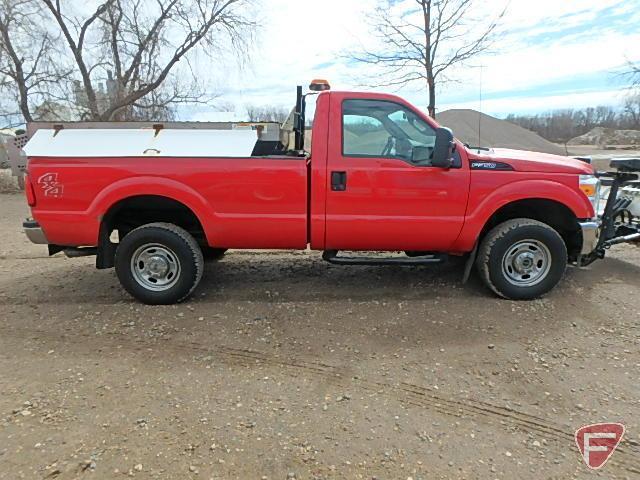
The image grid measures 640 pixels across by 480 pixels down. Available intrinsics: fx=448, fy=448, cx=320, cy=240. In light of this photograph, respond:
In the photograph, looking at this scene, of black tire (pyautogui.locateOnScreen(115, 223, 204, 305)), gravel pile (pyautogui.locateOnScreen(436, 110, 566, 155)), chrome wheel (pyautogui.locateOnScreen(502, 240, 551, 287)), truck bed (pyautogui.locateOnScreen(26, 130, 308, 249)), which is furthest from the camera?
gravel pile (pyautogui.locateOnScreen(436, 110, 566, 155))

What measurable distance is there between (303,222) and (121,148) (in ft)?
5.97

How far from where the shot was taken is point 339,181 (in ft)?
13.6

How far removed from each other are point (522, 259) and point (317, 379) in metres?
2.47

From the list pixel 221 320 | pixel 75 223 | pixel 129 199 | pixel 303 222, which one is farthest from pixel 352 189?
pixel 75 223

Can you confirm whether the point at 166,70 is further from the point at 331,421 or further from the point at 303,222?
the point at 331,421

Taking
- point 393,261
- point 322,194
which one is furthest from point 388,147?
point 393,261

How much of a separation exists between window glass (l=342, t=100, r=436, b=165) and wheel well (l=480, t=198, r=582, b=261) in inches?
41.5

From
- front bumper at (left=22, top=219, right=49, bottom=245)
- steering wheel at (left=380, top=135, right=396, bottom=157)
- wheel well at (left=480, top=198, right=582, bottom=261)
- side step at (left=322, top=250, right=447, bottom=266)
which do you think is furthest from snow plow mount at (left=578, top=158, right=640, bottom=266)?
front bumper at (left=22, top=219, right=49, bottom=245)

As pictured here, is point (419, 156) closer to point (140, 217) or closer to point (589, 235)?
point (589, 235)

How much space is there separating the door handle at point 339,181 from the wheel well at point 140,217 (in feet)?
4.59

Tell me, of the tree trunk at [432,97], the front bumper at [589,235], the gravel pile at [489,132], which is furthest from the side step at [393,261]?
the gravel pile at [489,132]

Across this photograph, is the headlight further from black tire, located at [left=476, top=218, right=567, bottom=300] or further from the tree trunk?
the tree trunk

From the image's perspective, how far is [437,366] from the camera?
333 centimetres

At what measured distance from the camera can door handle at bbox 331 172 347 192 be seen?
413 centimetres
